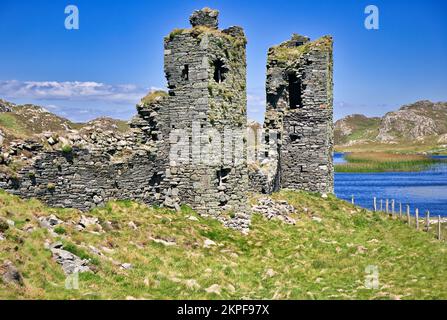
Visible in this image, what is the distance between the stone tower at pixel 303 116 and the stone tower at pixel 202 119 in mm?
11168

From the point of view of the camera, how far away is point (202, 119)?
82.0 ft

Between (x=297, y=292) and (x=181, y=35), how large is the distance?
14170 mm

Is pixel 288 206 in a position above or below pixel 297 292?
above

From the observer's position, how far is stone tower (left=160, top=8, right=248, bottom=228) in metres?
25.0

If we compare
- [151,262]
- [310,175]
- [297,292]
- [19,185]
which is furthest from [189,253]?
[310,175]

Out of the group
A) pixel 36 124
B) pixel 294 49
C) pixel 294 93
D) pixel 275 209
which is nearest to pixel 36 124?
pixel 36 124

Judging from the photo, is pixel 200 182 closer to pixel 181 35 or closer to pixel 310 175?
pixel 181 35

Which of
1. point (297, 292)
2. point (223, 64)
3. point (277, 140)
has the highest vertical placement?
point (223, 64)

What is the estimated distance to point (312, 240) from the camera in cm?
2628

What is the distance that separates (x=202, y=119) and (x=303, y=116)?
13768 millimetres

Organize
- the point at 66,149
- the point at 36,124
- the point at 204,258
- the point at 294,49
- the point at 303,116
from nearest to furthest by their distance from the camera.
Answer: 1. the point at 204,258
2. the point at 66,149
3. the point at 303,116
4. the point at 36,124
5. the point at 294,49

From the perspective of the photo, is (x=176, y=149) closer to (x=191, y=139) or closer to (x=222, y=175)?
(x=191, y=139)

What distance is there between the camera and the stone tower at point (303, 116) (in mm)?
36375

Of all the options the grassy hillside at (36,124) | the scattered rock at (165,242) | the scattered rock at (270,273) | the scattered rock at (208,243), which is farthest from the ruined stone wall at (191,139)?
the scattered rock at (270,273)
